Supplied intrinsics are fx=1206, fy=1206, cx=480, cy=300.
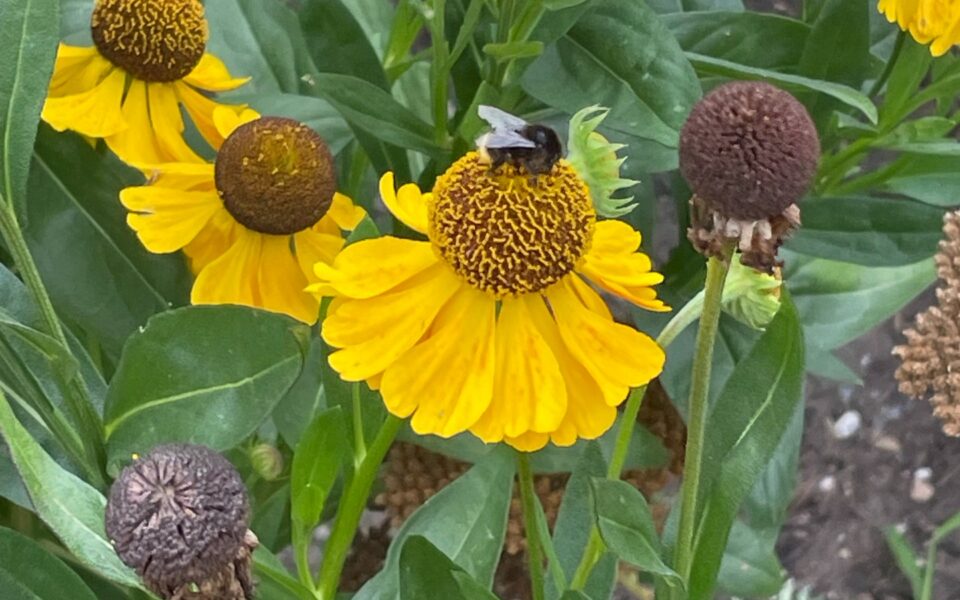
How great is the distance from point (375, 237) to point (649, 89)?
0.64ft

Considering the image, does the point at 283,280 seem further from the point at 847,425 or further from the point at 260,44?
the point at 847,425

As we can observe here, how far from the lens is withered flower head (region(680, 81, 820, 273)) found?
0.41 m

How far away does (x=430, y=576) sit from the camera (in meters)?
0.57

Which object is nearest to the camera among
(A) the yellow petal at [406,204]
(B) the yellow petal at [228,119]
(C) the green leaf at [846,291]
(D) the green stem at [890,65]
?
(A) the yellow petal at [406,204]

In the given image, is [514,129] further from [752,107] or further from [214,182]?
[214,182]

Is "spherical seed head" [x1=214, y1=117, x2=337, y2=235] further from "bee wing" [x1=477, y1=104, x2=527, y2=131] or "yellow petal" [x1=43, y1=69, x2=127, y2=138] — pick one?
"bee wing" [x1=477, y1=104, x2=527, y2=131]

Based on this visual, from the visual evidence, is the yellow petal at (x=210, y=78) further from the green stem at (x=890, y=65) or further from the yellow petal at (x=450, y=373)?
the green stem at (x=890, y=65)

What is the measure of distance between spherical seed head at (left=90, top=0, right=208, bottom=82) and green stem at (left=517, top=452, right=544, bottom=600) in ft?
1.07

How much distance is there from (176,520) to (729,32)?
21.9 inches

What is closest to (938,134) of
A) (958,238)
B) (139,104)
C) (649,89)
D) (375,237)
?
(958,238)

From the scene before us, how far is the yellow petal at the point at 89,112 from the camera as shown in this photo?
683mm

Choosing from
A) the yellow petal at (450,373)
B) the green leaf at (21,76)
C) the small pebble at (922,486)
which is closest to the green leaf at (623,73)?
the yellow petal at (450,373)

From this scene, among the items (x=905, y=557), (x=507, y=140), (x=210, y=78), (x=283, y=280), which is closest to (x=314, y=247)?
(x=283, y=280)

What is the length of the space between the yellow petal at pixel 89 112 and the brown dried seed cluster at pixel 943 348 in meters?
0.52
